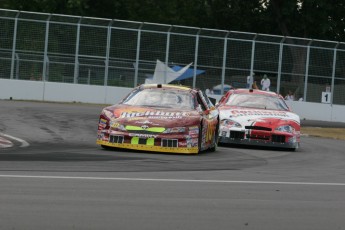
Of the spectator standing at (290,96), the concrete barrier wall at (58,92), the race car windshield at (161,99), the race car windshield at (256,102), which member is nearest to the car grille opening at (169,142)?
the race car windshield at (161,99)

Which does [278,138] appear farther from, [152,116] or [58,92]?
[58,92]

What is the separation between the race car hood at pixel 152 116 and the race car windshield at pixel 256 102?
3.63m

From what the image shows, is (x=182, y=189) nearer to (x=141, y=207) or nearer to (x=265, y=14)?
(x=141, y=207)

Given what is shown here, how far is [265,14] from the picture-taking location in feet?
193

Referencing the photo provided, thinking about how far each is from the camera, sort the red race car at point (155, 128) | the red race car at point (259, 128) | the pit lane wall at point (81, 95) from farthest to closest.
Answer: the pit lane wall at point (81, 95), the red race car at point (259, 128), the red race car at point (155, 128)

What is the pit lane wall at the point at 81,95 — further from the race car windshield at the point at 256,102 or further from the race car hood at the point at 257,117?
the race car hood at the point at 257,117

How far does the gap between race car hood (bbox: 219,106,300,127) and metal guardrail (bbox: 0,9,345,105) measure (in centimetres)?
2010

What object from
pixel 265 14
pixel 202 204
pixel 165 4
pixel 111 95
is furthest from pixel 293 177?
pixel 165 4

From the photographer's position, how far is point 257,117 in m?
18.2

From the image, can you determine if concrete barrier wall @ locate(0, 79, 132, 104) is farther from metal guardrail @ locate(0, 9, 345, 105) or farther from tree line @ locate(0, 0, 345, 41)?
tree line @ locate(0, 0, 345, 41)

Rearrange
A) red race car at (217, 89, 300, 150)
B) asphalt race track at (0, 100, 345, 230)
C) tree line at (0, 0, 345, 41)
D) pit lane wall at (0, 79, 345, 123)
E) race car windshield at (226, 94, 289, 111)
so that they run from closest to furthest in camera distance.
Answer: asphalt race track at (0, 100, 345, 230) < red race car at (217, 89, 300, 150) < race car windshield at (226, 94, 289, 111) < pit lane wall at (0, 79, 345, 123) < tree line at (0, 0, 345, 41)

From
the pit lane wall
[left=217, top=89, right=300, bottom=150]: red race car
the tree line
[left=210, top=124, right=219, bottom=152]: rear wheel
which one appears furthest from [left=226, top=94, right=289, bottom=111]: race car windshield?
the tree line

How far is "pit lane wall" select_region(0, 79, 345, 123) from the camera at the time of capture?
37875mm

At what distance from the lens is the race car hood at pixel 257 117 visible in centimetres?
1816
